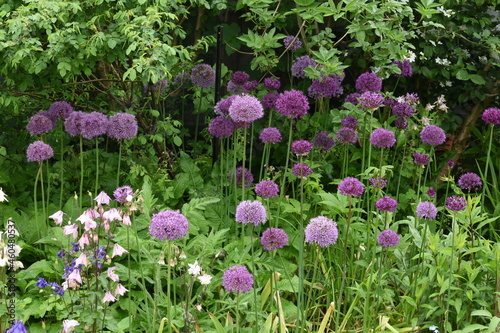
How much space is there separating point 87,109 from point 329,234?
7.29ft

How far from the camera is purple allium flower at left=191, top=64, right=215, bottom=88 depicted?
385 centimetres

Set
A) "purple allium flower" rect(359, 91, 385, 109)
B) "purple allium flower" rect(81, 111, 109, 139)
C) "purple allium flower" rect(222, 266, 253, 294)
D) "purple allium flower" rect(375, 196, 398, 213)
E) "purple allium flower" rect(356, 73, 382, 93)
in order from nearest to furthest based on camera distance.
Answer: "purple allium flower" rect(222, 266, 253, 294), "purple allium flower" rect(375, 196, 398, 213), "purple allium flower" rect(359, 91, 385, 109), "purple allium flower" rect(81, 111, 109, 139), "purple allium flower" rect(356, 73, 382, 93)

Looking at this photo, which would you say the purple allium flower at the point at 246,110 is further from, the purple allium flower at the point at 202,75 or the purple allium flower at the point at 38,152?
the purple allium flower at the point at 202,75

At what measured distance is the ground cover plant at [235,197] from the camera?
242 cm

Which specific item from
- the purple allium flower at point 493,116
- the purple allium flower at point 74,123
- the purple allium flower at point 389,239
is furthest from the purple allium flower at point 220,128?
the purple allium flower at point 493,116

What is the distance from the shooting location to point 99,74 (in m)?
3.94

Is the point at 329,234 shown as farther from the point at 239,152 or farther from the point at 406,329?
the point at 239,152

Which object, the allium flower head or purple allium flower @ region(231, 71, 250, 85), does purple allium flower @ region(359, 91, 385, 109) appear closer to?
the allium flower head

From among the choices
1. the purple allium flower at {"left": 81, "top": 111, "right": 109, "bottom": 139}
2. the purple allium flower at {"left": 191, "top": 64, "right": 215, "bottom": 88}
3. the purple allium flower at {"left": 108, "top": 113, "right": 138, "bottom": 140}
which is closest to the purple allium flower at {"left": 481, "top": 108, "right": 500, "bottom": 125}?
the purple allium flower at {"left": 191, "top": 64, "right": 215, "bottom": 88}

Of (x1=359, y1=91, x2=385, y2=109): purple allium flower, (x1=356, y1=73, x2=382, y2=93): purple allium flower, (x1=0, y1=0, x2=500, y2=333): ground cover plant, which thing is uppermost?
(x1=359, y1=91, x2=385, y2=109): purple allium flower

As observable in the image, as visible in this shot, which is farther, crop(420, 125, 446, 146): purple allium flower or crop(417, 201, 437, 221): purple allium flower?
crop(420, 125, 446, 146): purple allium flower

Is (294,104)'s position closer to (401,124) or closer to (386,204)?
(386,204)

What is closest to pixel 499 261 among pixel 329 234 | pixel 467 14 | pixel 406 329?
pixel 406 329

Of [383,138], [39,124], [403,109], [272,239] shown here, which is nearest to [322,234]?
[272,239]
